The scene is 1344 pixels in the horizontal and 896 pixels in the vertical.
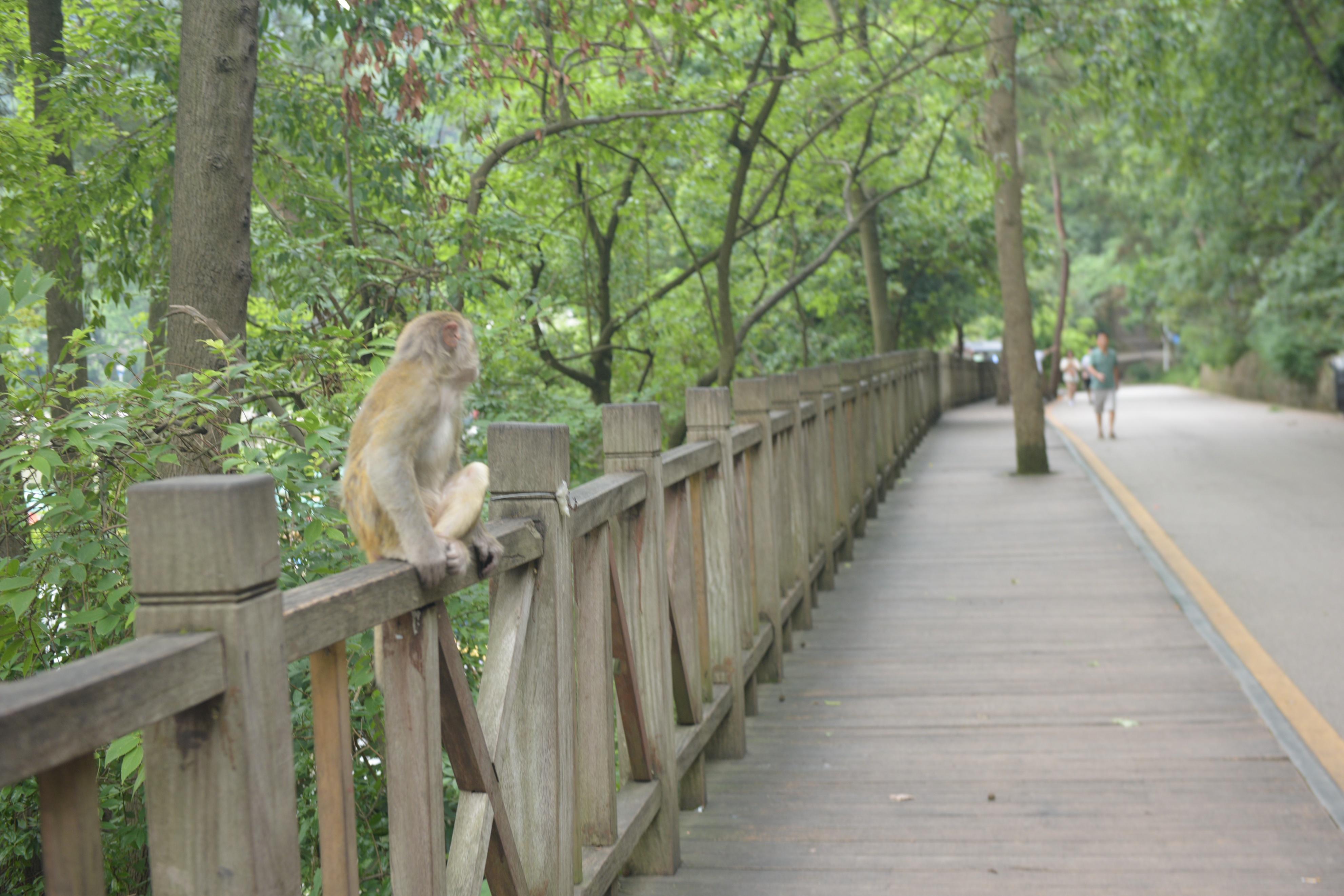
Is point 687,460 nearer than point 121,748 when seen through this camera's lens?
No

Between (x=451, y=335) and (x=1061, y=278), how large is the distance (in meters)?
42.5

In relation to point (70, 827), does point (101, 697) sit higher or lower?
higher

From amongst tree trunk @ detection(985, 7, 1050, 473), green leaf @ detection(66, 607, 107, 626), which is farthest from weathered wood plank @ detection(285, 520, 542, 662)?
tree trunk @ detection(985, 7, 1050, 473)

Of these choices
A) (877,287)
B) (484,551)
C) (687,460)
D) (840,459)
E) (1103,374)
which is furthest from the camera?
(877,287)

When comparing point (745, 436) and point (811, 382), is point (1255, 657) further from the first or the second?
point (811, 382)

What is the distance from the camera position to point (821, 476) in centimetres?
888

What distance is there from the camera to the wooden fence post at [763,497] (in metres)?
6.70

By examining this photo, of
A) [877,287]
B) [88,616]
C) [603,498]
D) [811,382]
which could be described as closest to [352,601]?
[603,498]

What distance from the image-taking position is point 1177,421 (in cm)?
2608

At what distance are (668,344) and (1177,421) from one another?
52.9ft

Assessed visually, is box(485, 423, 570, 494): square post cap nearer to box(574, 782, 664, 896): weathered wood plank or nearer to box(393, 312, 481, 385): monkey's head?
box(393, 312, 481, 385): monkey's head

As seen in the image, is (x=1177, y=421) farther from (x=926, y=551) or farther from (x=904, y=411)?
(x=926, y=551)

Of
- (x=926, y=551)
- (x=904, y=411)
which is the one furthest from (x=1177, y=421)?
(x=926, y=551)

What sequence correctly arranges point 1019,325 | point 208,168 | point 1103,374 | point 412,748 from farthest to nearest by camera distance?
point 1103,374, point 1019,325, point 208,168, point 412,748
